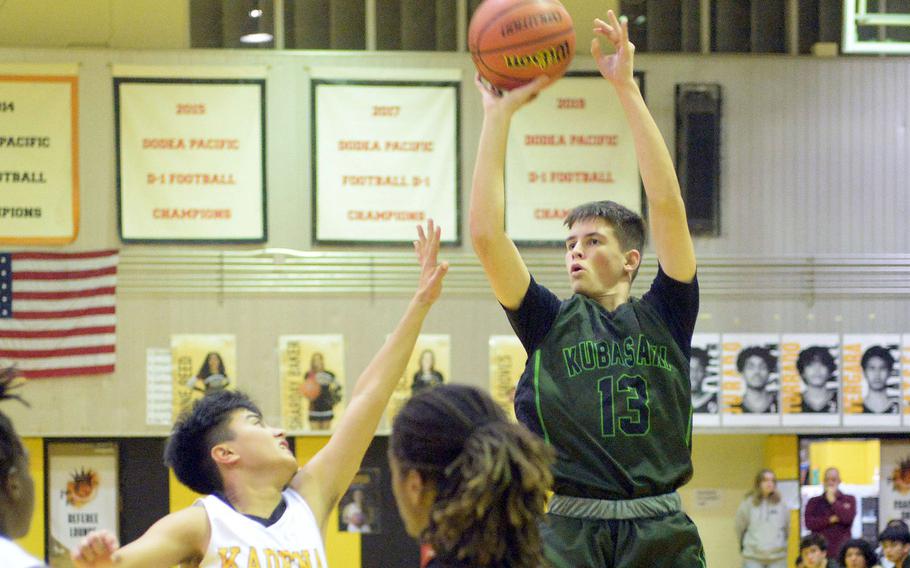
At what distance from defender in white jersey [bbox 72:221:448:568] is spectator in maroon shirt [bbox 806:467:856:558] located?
28.4ft

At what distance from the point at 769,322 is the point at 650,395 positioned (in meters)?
8.32

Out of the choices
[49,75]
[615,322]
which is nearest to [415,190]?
[49,75]

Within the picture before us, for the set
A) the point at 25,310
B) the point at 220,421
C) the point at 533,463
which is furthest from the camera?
the point at 25,310

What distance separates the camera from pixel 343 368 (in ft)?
36.4

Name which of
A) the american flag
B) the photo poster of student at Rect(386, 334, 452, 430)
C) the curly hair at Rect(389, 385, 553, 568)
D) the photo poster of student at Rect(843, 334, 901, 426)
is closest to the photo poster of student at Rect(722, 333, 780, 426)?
the photo poster of student at Rect(843, 334, 901, 426)

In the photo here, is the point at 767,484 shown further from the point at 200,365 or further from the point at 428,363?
the point at 200,365

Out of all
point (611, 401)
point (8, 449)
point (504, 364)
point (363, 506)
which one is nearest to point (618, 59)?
point (611, 401)

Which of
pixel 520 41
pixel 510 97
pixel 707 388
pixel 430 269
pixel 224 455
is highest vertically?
pixel 520 41

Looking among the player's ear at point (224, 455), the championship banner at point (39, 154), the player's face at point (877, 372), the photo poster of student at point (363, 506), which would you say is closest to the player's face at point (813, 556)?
the player's face at point (877, 372)

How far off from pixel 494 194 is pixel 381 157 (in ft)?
25.9

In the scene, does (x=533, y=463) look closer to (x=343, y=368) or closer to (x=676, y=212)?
(x=676, y=212)

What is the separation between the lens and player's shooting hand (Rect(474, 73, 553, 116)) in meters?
3.42

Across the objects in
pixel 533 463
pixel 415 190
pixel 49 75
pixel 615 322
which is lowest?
pixel 533 463

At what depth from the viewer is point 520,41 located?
382cm
